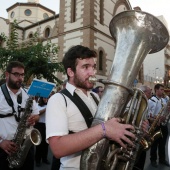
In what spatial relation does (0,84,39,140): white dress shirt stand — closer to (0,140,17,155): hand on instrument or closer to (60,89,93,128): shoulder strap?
(0,140,17,155): hand on instrument

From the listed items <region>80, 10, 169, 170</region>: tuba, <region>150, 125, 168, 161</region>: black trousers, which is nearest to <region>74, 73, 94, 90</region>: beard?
<region>80, 10, 169, 170</region>: tuba

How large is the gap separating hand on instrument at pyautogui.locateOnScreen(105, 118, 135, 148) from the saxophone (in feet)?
6.44

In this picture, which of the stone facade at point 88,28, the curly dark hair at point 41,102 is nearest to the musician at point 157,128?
the curly dark hair at point 41,102

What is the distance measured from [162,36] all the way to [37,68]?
8748 mm

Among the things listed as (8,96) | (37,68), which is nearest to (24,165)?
(8,96)

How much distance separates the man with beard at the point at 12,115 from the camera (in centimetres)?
305

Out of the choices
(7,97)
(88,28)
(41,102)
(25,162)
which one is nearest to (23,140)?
(25,162)

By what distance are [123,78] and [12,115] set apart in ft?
6.76

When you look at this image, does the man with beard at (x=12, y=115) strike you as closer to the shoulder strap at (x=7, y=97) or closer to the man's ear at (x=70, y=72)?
the shoulder strap at (x=7, y=97)

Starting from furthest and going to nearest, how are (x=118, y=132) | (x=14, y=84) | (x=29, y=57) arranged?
(x=29, y=57), (x=14, y=84), (x=118, y=132)

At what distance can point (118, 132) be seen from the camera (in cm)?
149

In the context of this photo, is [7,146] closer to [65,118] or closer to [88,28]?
[65,118]

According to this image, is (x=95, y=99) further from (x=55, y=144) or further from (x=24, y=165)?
(x=24, y=165)

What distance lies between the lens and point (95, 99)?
219cm
